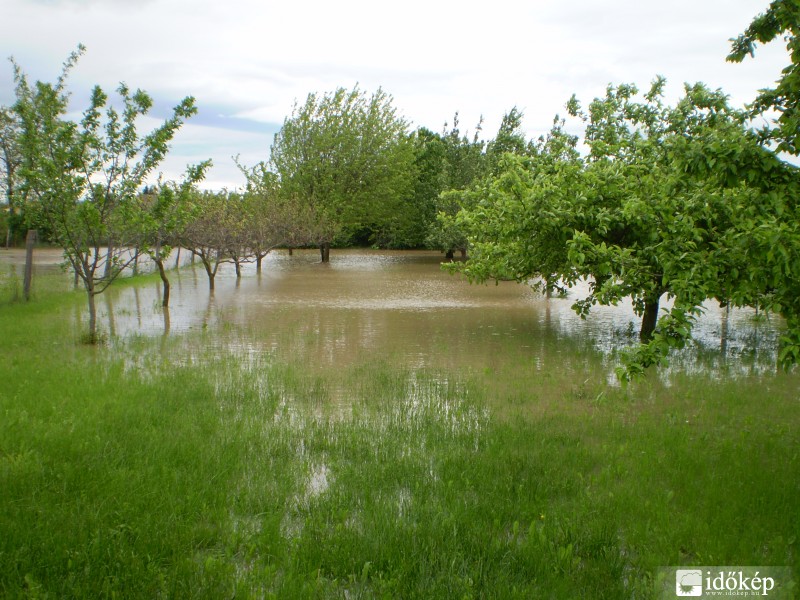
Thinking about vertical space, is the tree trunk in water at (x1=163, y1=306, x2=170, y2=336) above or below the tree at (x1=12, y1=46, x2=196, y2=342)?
below

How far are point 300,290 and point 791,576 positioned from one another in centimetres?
2154

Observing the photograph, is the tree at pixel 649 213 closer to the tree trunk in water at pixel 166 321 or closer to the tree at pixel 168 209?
the tree at pixel 168 209

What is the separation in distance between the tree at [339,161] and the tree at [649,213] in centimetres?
2518

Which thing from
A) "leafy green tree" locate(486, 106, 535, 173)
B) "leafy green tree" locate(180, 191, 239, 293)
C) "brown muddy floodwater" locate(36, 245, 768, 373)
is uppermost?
"leafy green tree" locate(486, 106, 535, 173)

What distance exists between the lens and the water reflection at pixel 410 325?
41.0 ft

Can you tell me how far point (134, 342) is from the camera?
517 inches

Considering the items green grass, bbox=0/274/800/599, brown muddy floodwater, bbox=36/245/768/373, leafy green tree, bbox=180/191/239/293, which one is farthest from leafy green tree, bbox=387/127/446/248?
green grass, bbox=0/274/800/599

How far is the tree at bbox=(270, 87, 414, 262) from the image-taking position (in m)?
39.5

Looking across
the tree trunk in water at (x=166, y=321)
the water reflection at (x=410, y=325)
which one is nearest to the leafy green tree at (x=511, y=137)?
the water reflection at (x=410, y=325)

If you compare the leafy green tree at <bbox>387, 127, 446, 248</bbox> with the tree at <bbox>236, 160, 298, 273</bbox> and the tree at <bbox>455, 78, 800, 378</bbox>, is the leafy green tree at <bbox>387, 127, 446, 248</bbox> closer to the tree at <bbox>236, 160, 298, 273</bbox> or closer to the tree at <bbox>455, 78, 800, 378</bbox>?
the tree at <bbox>236, 160, 298, 273</bbox>

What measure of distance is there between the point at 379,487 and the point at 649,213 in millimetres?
5375

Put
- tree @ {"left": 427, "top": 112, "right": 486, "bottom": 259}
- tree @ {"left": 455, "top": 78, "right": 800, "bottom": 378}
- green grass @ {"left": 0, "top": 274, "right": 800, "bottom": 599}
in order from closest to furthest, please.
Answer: green grass @ {"left": 0, "top": 274, "right": 800, "bottom": 599}, tree @ {"left": 455, "top": 78, "right": 800, "bottom": 378}, tree @ {"left": 427, "top": 112, "right": 486, "bottom": 259}

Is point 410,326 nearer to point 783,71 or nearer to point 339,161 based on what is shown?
point 783,71

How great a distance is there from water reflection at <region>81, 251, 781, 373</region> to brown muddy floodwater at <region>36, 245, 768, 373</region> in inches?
1.0
